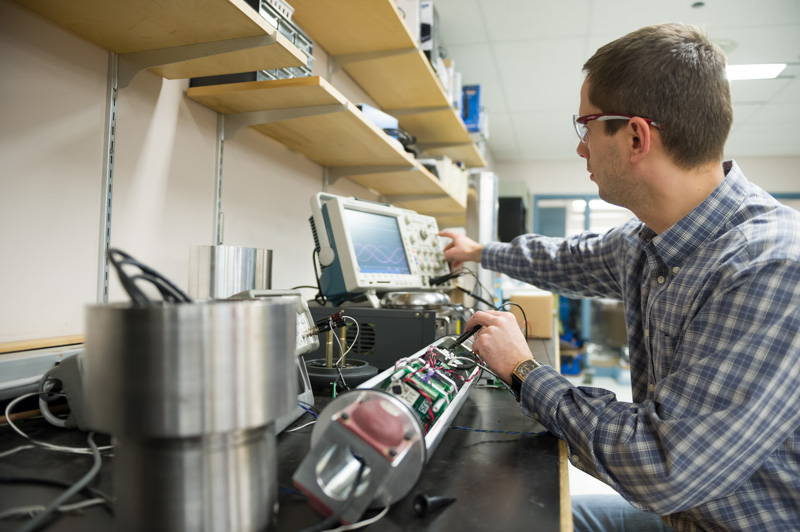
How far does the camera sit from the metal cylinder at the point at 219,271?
3.63 feet

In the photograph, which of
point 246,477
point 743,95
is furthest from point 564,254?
point 743,95

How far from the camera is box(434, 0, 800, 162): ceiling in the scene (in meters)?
2.99

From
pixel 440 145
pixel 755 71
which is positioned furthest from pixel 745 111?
pixel 440 145

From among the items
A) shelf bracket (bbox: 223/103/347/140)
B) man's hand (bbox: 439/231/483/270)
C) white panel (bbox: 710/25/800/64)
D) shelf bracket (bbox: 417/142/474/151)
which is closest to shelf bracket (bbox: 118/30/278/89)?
shelf bracket (bbox: 223/103/347/140)

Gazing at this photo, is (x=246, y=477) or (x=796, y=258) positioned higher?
(x=796, y=258)

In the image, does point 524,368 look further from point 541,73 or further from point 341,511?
point 541,73

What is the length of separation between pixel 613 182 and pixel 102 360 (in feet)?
3.21

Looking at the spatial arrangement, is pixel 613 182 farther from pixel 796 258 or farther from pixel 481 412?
pixel 481 412

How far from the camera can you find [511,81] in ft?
13.7

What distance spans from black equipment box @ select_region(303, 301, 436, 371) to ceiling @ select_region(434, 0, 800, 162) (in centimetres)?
242

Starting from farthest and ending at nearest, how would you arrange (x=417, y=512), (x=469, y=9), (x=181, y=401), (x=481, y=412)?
(x=469, y=9) → (x=481, y=412) → (x=417, y=512) → (x=181, y=401)

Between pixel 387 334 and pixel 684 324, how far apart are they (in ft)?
1.99

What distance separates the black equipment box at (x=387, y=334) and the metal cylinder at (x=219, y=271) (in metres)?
0.24

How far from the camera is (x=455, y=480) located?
2.10 feet
